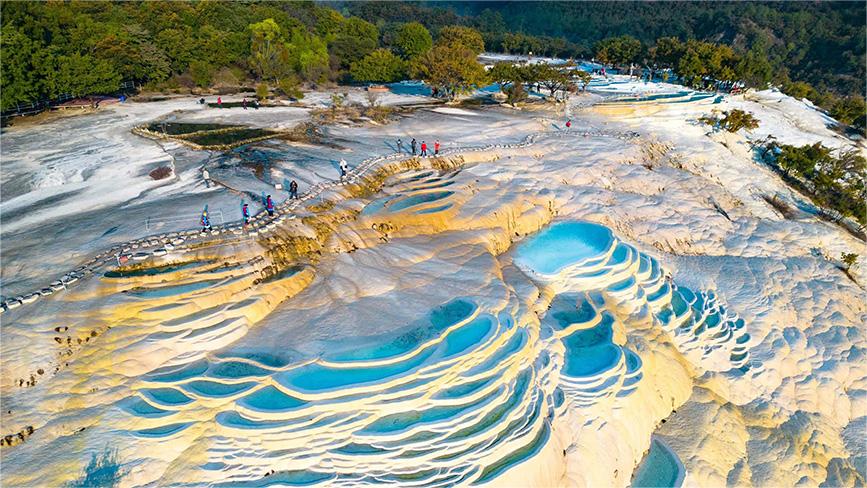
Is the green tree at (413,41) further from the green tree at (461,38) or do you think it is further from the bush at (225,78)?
the bush at (225,78)

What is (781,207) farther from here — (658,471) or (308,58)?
(308,58)

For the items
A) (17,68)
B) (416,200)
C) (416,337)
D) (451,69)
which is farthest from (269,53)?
(416,337)

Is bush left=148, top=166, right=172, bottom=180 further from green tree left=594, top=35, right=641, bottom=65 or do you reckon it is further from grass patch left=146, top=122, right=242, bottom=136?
green tree left=594, top=35, right=641, bottom=65

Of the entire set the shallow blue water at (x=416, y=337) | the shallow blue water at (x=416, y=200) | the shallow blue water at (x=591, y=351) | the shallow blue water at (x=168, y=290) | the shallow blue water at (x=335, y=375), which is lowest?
the shallow blue water at (x=591, y=351)

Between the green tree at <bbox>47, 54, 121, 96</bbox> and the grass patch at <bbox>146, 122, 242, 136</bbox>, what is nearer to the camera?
the grass patch at <bbox>146, 122, 242, 136</bbox>

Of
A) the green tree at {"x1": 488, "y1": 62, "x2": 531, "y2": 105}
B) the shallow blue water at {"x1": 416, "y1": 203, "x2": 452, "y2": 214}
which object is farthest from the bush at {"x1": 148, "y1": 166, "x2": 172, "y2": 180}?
the green tree at {"x1": 488, "y1": 62, "x2": 531, "y2": 105}

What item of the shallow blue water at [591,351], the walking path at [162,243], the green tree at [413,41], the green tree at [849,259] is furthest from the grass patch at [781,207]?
the green tree at [413,41]
